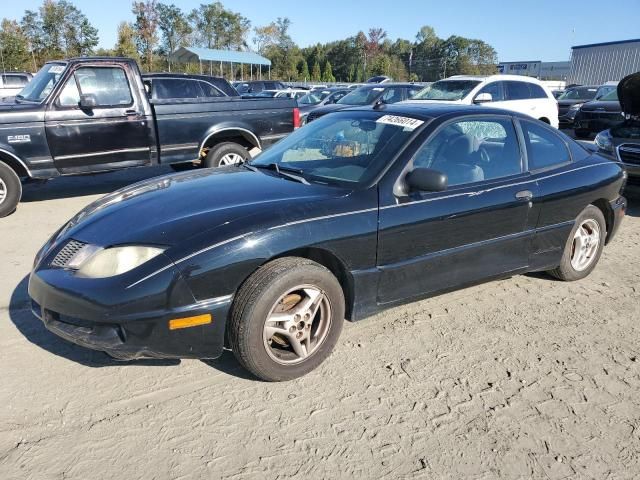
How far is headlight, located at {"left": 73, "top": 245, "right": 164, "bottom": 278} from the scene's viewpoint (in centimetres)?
258

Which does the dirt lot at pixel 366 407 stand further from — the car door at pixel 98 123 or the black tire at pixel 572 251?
the car door at pixel 98 123

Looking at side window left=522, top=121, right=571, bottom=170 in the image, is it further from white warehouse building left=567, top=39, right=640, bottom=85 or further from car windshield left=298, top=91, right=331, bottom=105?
white warehouse building left=567, top=39, right=640, bottom=85

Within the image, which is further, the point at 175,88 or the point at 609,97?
the point at 609,97

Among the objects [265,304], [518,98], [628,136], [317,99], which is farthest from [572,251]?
[317,99]

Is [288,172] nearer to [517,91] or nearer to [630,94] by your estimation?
[630,94]

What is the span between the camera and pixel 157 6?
2151 inches

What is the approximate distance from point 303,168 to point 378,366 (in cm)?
145

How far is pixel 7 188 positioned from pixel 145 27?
51.3 meters

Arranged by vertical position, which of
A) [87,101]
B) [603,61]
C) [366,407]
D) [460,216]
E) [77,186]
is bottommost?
[77,186]

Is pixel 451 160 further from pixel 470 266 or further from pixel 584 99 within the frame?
pixel 584 99

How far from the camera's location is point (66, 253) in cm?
284

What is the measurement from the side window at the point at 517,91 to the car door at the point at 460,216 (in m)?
8.36

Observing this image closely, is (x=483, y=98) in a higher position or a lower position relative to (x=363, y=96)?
higher

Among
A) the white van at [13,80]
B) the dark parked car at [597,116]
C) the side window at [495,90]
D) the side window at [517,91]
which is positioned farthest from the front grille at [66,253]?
the white van at [13,80]
